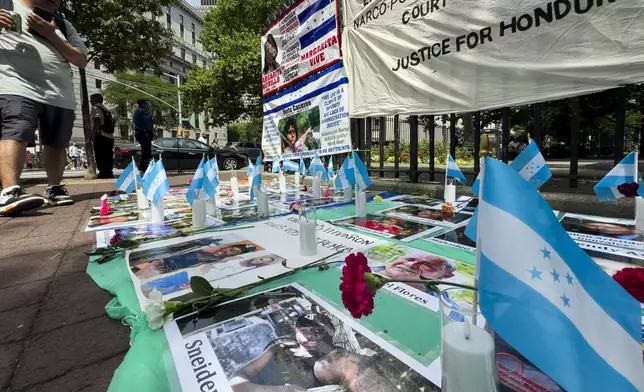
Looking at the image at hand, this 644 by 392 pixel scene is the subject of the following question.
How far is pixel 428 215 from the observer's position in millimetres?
2289

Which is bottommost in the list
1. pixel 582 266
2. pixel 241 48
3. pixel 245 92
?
pixel 582 266

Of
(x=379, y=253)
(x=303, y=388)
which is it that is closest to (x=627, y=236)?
(x=379, y=253)

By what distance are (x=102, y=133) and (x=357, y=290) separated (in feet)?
22.1

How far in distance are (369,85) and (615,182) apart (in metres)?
2.20

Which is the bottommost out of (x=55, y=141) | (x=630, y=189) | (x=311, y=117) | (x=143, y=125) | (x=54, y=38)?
(x=630, y=189)

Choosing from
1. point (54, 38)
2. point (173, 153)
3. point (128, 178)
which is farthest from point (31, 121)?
point (173, 153)

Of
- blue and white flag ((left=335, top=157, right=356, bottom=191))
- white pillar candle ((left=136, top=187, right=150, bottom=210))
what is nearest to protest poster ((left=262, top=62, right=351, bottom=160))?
blue and white flag ((left=335, top=157, right=356, bottom=191))

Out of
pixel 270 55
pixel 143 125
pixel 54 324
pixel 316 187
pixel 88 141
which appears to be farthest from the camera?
pixel 88 141

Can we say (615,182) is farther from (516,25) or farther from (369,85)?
(369,85)

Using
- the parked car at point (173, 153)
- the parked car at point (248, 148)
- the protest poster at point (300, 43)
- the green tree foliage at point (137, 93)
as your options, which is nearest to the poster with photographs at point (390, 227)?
the protest poster at point (300, 43)

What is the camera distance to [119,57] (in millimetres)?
7047

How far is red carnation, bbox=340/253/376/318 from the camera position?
0.61 meters

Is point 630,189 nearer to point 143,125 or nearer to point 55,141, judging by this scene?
point 55,141

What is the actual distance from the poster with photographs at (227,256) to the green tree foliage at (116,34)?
5989mm
